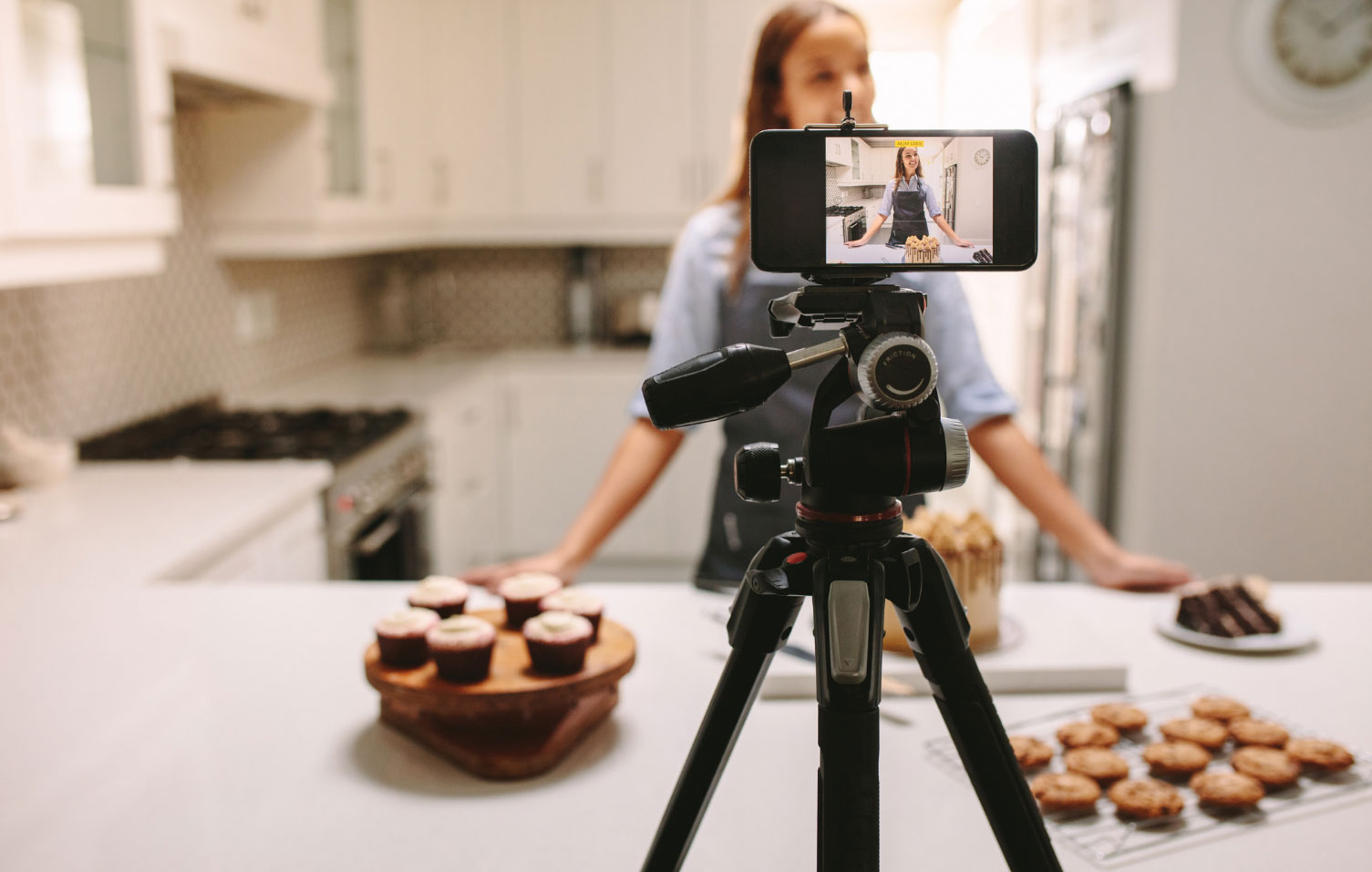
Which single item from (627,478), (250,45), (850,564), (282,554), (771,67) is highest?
(250,45)

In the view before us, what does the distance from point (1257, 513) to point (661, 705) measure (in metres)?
2.06

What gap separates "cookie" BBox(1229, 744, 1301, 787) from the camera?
2.73 feet

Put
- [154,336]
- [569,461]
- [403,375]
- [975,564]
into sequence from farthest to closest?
[569,461] < [403,375] < [154,336] < [975,564]

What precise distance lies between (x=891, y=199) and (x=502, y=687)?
517 mm

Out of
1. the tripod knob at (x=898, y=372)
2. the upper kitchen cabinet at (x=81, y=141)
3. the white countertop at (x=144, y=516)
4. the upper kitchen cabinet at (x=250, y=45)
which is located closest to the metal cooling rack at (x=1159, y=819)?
the tripod knob at (x=898, y=372)

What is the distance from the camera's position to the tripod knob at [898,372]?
1.81 ft

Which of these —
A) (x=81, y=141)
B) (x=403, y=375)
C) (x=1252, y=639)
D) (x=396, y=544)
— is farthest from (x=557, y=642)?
(x=403, y=375)

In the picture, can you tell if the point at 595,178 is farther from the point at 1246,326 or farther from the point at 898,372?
the point at 898,372

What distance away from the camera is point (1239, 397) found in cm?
256

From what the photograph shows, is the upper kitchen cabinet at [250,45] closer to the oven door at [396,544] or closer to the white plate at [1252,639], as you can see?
the oven door at [396,544]

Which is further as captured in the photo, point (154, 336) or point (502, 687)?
point (154, 336)

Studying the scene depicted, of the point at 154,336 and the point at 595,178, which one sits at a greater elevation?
the point at 595,178

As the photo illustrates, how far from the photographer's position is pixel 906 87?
0.72m

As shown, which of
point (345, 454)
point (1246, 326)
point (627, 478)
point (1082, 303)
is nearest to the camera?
point (627, 478)
